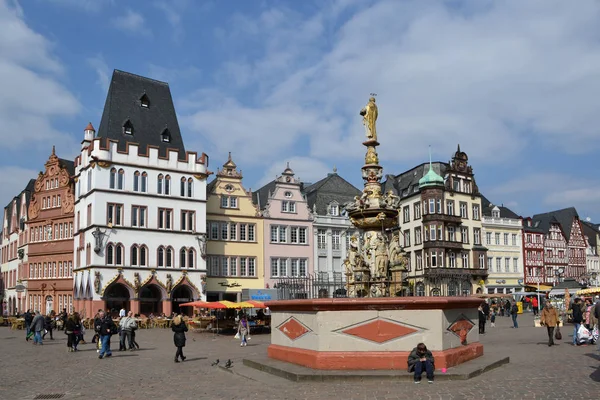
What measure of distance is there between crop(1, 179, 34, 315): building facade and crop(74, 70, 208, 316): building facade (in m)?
15.8

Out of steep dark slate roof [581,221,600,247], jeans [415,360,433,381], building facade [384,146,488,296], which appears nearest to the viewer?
jeans [415,360,433,381]

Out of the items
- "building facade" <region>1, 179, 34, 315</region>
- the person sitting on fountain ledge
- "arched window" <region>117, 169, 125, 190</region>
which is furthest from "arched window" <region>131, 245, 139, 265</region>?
the person sitting on fountain ledge

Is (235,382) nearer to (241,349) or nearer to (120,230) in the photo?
(241,349)

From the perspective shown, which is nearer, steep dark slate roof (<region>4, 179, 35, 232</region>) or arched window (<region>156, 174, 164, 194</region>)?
arched window (<region>156, 174, 164, 194</region>)

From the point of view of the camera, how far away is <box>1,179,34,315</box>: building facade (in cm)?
6562

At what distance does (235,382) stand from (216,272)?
135ft

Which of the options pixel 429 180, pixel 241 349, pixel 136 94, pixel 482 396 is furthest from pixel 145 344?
pixel 429 180

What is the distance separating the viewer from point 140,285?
4903cm

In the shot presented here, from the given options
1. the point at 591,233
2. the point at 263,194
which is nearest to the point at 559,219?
the point at 591,233

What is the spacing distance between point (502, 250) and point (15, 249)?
54398 mm

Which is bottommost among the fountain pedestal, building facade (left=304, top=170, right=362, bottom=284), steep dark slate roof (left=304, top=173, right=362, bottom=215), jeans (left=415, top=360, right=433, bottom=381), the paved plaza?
the paved plaza

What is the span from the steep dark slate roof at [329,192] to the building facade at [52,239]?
22423mm

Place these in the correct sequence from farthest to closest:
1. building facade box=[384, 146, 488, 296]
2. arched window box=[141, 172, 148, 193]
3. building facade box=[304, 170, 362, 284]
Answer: building facade box=[384, 146, 488, 296] < building facade box=[304, 170, 362, 284] < arched window box=[141, 172, 148, 193]

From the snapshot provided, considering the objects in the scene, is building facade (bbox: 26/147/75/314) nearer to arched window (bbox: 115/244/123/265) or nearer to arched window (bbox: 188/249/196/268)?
arched window (bbox: 115/244/123/265)
